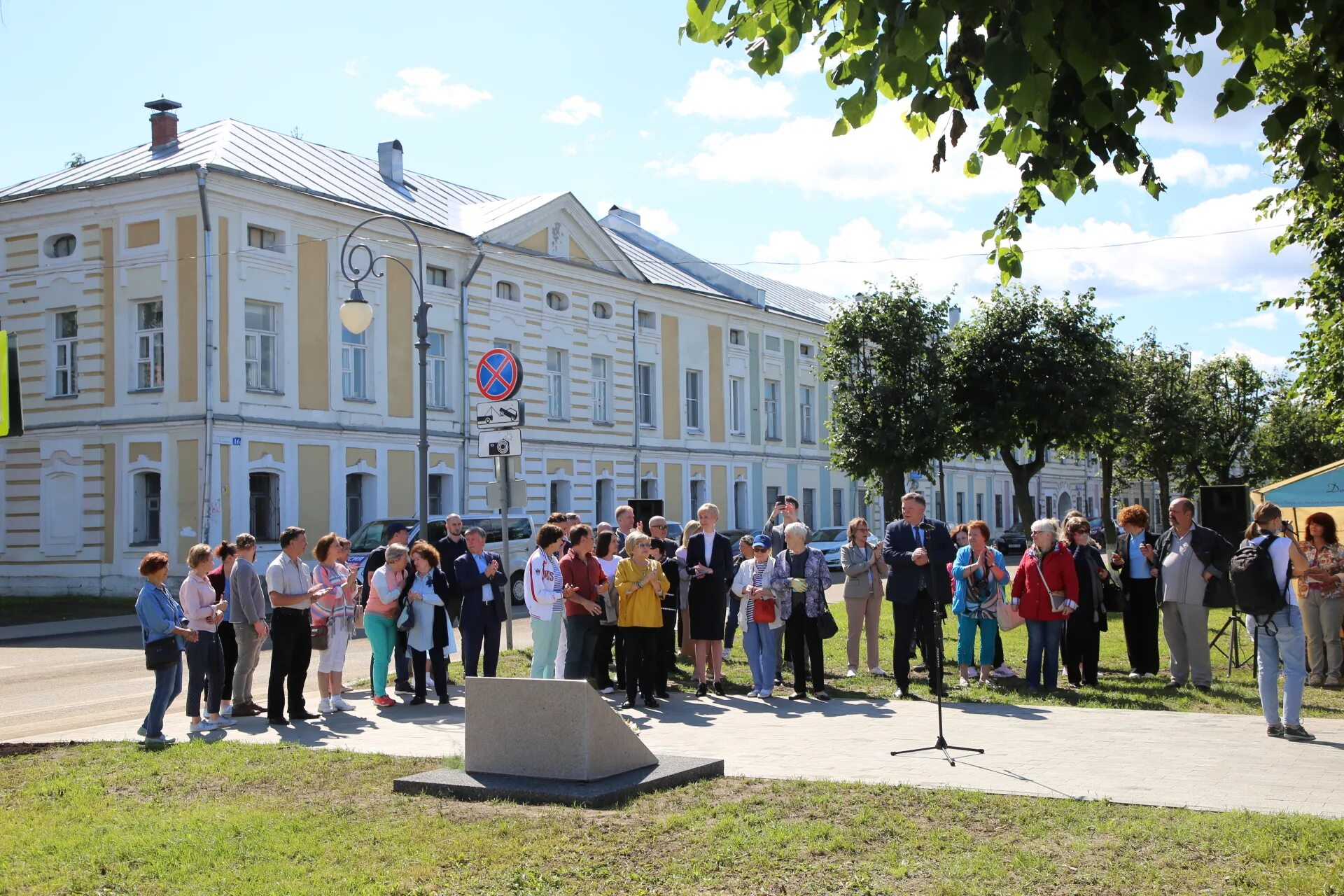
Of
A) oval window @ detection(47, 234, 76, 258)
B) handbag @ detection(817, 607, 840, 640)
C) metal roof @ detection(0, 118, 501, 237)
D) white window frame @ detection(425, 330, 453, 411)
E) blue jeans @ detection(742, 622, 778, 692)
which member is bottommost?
blue jeans @ detection(742, 622, 778, 692)

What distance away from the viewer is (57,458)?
30297 mm

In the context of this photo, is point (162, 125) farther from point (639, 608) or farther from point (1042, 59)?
point (1042, 59)

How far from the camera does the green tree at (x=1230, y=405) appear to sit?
59156 mm

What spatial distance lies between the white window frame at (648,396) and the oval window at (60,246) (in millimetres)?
18265

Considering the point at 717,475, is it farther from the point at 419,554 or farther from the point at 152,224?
the point at 419,554

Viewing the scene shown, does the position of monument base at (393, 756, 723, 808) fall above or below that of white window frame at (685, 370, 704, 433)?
below

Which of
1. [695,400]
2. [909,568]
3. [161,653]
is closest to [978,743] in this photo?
[909,568]

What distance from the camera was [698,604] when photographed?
43.0 feet

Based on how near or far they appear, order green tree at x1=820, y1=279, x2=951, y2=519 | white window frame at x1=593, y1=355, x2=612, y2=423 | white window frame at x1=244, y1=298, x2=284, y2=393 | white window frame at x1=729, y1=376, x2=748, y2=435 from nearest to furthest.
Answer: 1. white window frame at x1=244, y1=298, x2=284, y2=393
2. green tree at x1=820, y1=279, x2=951, y2=519
3. white window frame at x1=593, y1=355, x2=612, y2=423
4. white window frame at x1=729, y1=376, x2=748, y2=435

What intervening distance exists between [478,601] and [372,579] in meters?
1.10

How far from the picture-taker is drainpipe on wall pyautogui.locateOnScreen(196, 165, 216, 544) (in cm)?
2819

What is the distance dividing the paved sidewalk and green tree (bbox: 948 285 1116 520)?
26315 millimetres

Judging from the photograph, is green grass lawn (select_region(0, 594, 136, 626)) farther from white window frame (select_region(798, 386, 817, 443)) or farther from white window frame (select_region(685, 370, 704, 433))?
white window frame (select_region(798, 386, 817, 443))

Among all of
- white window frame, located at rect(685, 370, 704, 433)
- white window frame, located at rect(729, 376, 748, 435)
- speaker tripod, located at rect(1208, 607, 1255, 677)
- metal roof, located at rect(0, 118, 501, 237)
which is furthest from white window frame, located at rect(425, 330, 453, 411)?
speaker tripod, located at rect(1208, 607, 1255, 677)
